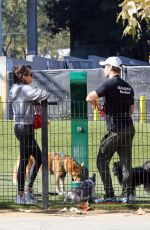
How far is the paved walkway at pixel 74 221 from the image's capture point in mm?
9055

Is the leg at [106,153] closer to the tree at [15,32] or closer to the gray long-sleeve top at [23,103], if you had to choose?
the gray long-sleeve top at [23,103]

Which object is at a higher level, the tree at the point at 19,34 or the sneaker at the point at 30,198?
the tree at the point at 19,34

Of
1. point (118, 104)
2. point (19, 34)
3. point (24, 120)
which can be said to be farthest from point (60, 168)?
point (19, 34)

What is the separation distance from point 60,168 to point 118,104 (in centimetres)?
146

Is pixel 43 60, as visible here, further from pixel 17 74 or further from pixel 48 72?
pixel 17 74

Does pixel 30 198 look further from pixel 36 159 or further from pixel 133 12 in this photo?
pixel 133 12

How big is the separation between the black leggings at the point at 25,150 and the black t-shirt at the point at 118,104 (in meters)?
1.05

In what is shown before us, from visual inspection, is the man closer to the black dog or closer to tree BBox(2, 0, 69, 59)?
the black dog

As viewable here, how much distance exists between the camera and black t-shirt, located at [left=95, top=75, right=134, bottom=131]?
10.2 m

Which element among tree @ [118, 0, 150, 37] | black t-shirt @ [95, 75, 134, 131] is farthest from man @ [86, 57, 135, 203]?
tree @ [118, 0, 150, 37]

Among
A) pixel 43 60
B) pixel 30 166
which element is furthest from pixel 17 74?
pixel 43 60

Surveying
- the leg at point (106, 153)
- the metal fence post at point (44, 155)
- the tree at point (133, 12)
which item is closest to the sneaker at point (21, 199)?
the metal fence post at point (44, 155)

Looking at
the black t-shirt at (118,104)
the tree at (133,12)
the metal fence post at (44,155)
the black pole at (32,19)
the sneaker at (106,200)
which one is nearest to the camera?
the tree at (133,12)

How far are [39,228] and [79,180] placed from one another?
187 centimetres
